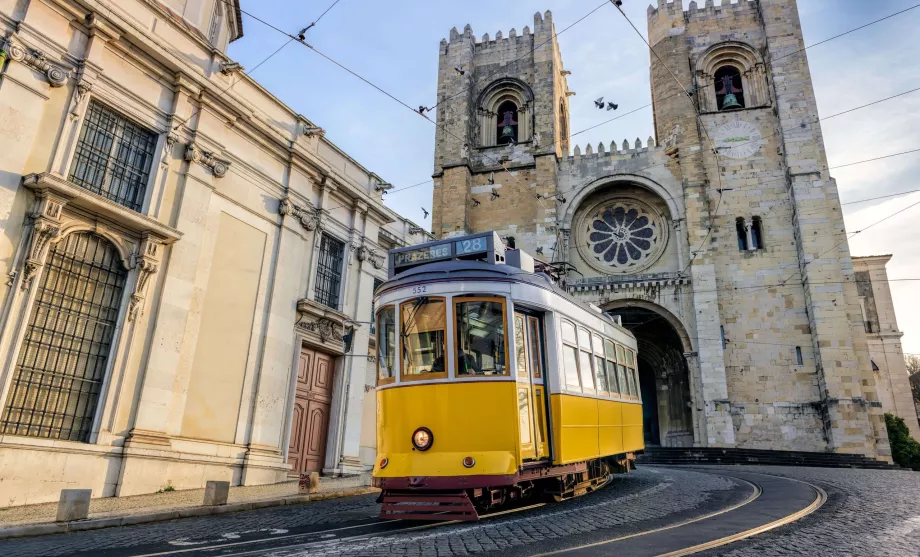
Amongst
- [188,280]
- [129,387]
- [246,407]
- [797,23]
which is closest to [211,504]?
[129,387]

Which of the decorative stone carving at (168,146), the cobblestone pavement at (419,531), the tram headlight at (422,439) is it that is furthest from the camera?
the decorative stone carving at (168,146)

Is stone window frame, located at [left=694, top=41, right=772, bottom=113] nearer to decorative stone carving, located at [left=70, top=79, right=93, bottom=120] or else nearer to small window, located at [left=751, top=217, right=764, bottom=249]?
small window, located at [left=751, top=217, right=764, bottom=249]

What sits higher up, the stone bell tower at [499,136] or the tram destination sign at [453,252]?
the stone bell tower at [499,136]

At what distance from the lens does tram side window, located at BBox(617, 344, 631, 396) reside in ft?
30.7

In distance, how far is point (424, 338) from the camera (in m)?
6.49

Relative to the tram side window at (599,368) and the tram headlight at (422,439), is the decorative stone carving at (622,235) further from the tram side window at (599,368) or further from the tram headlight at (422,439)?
the tram headlight at (422,439)

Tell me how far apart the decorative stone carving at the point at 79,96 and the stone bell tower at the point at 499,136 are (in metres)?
18.1

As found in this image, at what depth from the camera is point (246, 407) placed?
36.1 feet

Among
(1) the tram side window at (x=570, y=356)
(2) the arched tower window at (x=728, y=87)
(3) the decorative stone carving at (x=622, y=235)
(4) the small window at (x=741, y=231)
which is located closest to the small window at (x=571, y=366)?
(1) the tram side window at (x=570, y=356)

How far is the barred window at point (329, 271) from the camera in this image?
1369 cm

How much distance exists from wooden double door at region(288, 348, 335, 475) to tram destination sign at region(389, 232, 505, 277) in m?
6.00

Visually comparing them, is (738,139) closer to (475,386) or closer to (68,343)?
(475,386)

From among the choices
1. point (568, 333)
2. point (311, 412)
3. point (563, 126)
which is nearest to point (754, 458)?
point (311, 412)

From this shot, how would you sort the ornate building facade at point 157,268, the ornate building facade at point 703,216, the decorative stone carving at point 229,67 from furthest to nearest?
the ornate building facade at point 703,216 < the decorative stone carving at point 229,67 < the ornate building facade at point 157,268
